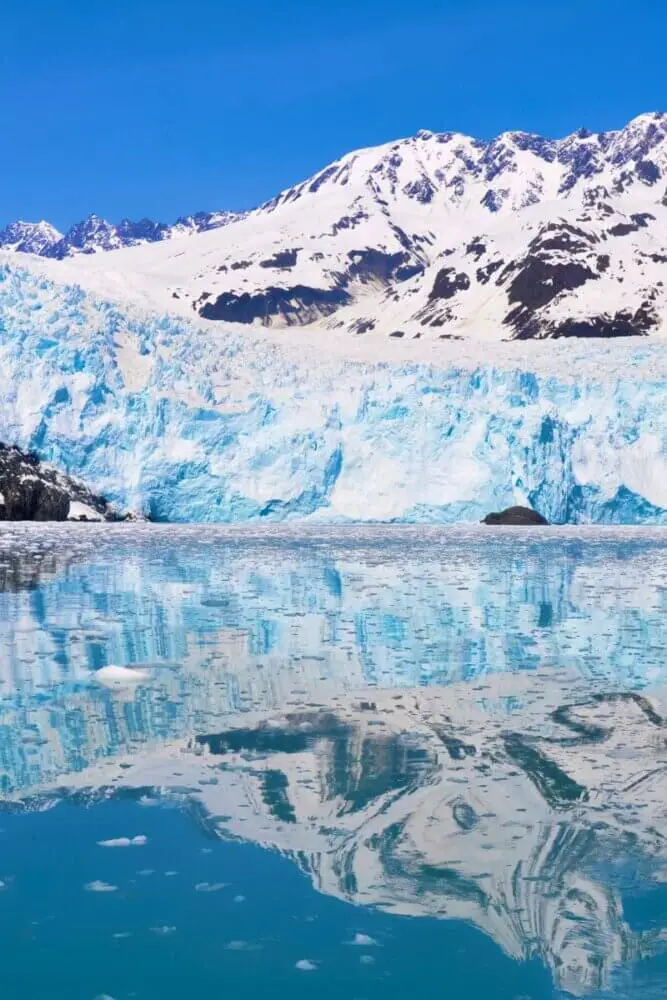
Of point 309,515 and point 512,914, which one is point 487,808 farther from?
point 309,515

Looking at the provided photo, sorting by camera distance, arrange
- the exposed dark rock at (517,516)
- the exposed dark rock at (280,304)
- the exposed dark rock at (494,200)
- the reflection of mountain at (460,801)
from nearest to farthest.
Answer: the reflection of mountain at (460,801)
the exposed dark rock at (517,516)
the exposed dark rock at (280,304)
the exposed dark rock at (494,200)

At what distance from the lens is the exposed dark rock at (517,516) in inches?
1117

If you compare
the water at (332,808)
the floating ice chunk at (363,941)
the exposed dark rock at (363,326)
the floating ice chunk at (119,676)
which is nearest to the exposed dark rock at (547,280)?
the exposed dark rock at (363,326)

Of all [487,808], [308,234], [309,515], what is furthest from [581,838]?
[308,234]

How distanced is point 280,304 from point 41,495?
112710 mm

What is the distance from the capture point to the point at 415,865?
4180 millimetres

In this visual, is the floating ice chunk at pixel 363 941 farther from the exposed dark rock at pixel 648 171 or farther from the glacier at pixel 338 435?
the exposed dark rock at pixel 648 171

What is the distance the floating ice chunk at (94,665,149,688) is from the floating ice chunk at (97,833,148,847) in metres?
3.03

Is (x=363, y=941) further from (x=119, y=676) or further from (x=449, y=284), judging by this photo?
(x=449, y=284)

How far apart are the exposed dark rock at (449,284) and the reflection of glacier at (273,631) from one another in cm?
10331

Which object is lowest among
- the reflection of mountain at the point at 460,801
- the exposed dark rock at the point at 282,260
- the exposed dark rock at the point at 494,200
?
the reflection of mountain at the point at 460,801

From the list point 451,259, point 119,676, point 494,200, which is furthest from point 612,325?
point 494,200

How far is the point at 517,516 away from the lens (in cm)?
2842

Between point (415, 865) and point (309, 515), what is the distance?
2478 centimetres
